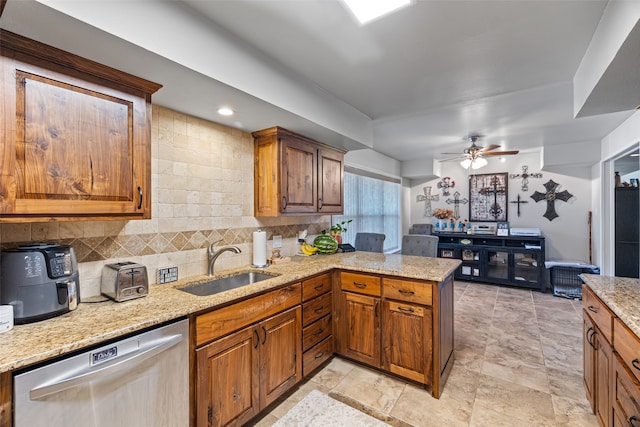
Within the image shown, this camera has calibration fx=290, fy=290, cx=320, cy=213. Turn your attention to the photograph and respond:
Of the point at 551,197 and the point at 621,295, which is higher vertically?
the point at 551,197

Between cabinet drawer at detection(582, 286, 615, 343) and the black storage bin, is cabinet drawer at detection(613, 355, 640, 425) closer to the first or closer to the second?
cabinet drawer at detection(582, 286, 615, 343)

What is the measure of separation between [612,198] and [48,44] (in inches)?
241

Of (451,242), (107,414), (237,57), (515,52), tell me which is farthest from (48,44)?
(451,242)

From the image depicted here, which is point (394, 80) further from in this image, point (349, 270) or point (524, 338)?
point (524, 338)

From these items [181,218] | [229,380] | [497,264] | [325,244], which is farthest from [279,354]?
[497,264]

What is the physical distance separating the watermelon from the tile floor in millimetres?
1087

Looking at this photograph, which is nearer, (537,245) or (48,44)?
(48,44)

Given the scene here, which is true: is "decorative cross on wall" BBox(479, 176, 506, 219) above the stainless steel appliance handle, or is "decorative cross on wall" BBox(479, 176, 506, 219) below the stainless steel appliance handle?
above

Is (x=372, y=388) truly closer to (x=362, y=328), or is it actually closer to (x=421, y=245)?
(x=362, y=328)

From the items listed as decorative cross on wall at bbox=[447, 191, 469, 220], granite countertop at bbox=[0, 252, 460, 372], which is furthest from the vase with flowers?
granite countertop at bbox=[0, 252, 460, 372]

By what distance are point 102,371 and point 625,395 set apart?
7.40 feet

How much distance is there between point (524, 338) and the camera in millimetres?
3107

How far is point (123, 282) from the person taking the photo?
1.59m

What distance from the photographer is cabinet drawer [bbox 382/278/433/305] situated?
214 centimetres
